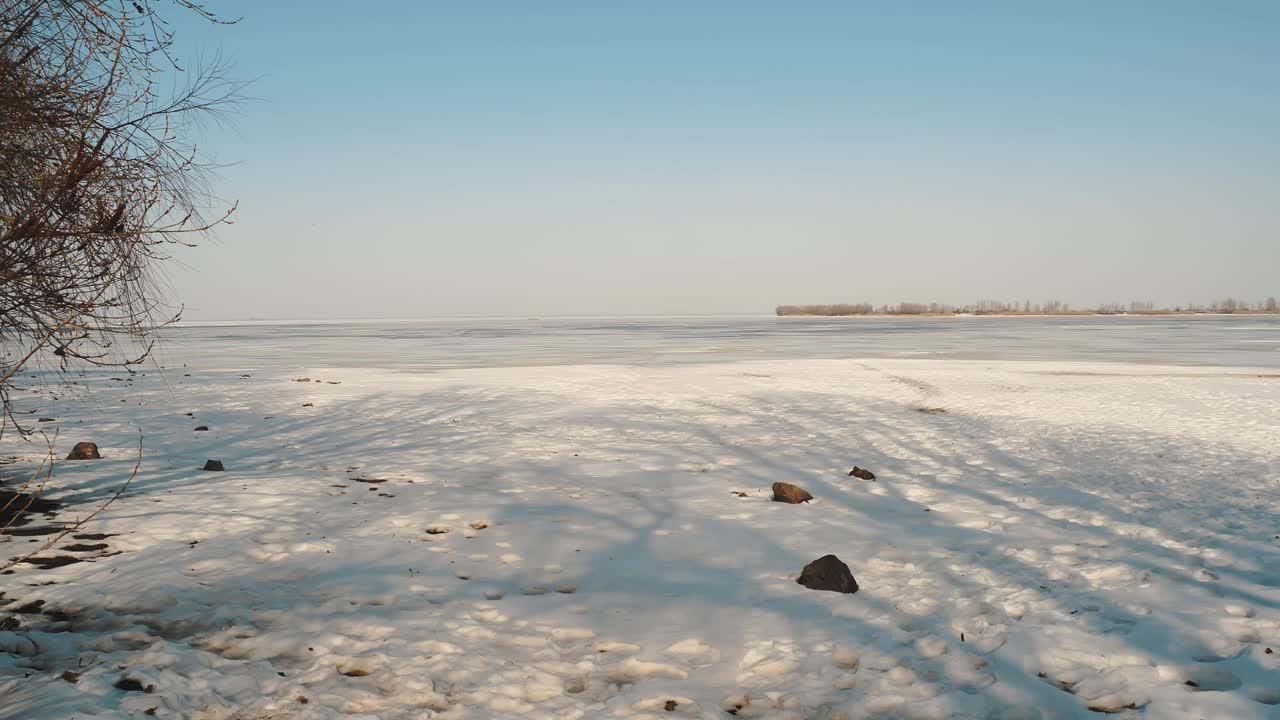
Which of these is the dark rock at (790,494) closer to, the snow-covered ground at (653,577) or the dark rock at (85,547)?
the snow-covered ground at (653,577)

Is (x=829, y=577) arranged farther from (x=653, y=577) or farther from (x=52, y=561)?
(x=52, y=561)

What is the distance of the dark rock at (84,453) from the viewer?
797 centimetres

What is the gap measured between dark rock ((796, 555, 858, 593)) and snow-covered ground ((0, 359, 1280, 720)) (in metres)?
0.11

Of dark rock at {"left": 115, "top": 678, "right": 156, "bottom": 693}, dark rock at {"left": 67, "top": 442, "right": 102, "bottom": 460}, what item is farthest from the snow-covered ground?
dark rock at {"left": 67, "top": 442, "right": 102, "bottom": 460}

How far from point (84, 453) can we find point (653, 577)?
680cm

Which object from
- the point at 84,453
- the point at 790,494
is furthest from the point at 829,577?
the point at 84,453

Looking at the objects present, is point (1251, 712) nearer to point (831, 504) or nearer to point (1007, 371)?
point (831, 504)

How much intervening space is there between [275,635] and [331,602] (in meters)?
0.48

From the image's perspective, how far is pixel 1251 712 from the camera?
11.0ft

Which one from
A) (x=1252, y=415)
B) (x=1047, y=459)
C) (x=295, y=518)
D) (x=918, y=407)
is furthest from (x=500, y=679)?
(x=1252, y=415)

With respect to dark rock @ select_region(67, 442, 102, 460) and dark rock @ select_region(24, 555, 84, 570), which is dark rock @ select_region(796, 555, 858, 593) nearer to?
dark rock @ select_region(24, 555, 84, 570)

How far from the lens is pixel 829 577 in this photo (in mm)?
4859

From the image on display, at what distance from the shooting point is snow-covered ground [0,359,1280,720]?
11.5ft

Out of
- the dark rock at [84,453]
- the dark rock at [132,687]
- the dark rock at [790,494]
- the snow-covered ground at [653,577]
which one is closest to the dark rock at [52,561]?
the snow-covered ground at [653,577]
